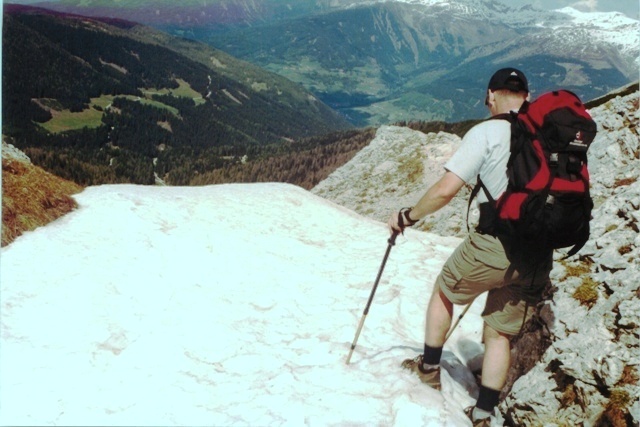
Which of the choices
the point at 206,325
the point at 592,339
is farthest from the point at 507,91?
the point at 206,325

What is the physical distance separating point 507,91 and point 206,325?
6930mm

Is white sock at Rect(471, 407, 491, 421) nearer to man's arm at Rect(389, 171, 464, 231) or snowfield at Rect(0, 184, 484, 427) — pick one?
snowfield at Rect(0, 184, 484, 427)

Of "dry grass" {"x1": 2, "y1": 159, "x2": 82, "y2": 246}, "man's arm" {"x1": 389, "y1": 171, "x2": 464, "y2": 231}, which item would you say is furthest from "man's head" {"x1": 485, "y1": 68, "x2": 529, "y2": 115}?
"dry grass" {"x1": 2, "y1": 159, "x2": 82, "y2": 246}

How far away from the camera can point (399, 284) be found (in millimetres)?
12039

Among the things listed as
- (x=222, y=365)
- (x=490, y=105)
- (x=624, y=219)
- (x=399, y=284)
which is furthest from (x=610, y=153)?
(x=222, y=365)

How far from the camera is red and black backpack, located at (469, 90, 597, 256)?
5.45m

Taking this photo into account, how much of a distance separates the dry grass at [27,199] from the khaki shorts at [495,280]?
9811 millimetres

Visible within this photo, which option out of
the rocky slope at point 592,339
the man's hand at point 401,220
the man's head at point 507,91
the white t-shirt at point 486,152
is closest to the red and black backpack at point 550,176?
the white t-shirt at point 486,152

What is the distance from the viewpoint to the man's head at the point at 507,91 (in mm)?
6152

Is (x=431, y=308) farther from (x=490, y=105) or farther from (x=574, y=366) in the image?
(x=490, y=105)

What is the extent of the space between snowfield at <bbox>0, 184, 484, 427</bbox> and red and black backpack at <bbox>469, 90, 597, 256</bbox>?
3233 millimetres

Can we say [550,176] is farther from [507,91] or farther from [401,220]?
[401,220]

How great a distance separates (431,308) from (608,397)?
8.11 feet

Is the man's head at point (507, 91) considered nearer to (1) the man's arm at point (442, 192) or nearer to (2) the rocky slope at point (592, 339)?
(1) the man's arm at point (442, 192)
